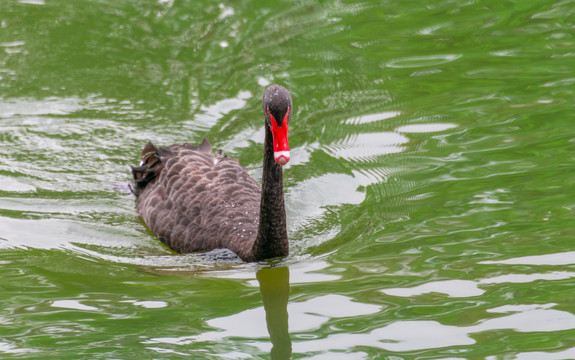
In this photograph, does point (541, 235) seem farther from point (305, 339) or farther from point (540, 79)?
point (540, 79)

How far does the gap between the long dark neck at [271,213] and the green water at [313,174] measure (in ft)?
0.53

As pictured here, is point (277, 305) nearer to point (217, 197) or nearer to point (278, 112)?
point (278, 112)

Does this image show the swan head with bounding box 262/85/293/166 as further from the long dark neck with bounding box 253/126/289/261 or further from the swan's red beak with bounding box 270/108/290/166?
the long dark neck with bounding box 253/126/289/261

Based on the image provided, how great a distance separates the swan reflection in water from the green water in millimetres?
17

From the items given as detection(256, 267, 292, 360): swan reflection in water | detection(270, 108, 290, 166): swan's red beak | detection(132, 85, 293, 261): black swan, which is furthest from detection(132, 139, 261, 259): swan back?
detection(270, 108, 290, 166): swan's red beak

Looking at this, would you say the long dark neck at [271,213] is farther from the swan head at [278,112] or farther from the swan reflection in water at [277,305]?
the swan head at [278,112]

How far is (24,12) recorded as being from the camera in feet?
37.7

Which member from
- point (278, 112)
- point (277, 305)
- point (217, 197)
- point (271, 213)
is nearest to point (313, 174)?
point (217, 197)

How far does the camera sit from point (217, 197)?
702 cm

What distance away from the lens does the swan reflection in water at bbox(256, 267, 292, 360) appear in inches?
204

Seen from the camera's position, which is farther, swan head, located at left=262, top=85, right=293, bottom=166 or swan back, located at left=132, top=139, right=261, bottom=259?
swan back, located at left=132, top=139, right=261, bottom=259

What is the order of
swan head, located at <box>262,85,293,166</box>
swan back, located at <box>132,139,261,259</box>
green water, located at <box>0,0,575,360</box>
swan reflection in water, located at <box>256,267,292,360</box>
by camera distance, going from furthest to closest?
swan back, located at <box>132,139,261,259</box> < swan head, located at <box>262,85,293,166</box> < green water, located at <box>0,0,575,360</box> < swan reflection in water, located at <box>256,267,292,360</box>

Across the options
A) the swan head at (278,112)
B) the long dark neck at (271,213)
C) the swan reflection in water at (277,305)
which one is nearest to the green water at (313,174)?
the swan reflection in water at (277,305)

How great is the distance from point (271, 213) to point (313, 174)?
1.86m
